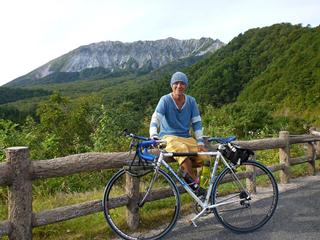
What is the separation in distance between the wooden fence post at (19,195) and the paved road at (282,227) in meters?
1.70

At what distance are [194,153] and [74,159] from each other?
1487 mm

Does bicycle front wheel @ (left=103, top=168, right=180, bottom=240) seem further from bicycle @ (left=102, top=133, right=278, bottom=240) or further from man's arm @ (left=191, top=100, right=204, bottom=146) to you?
man's arm @ (left=191, top=100, right=204, bottom=146)

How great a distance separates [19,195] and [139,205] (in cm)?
157

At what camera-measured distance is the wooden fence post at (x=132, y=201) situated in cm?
535

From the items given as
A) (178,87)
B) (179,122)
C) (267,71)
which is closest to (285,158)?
(179,122)

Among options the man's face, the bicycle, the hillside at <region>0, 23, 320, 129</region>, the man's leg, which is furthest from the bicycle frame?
the hillside at <region>0, 23, 320, 129</region>

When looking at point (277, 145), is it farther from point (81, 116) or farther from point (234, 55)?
point (234, 55)

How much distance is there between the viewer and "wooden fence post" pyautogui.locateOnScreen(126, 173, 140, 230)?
211 inches

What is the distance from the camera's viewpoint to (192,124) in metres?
5.79

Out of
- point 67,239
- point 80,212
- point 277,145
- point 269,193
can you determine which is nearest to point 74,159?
point 80,212

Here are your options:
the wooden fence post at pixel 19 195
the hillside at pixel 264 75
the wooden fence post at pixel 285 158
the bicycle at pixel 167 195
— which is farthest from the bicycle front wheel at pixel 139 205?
the hillside at pixel 264 75

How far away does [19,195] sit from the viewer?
4.52 m

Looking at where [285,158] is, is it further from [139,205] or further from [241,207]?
[139,205]

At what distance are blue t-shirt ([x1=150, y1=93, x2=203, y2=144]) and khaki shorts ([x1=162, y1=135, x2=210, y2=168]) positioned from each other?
120 mm
